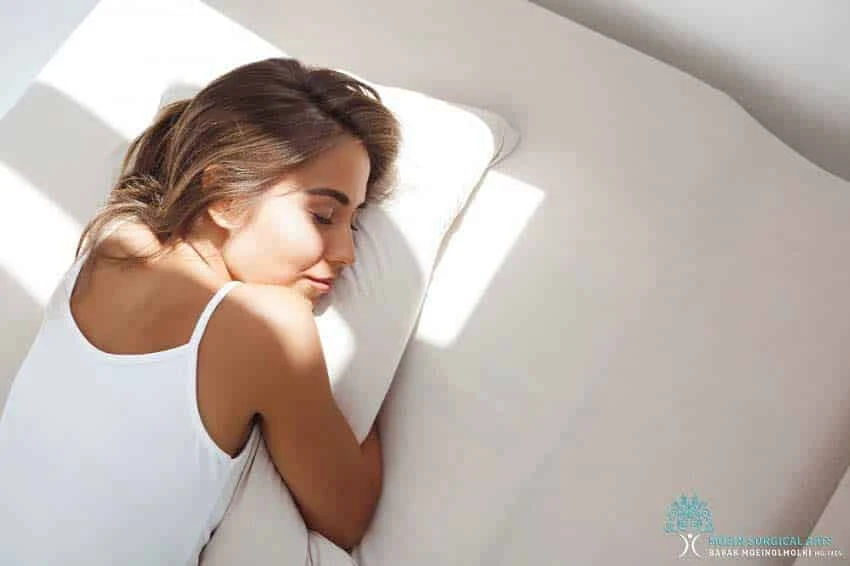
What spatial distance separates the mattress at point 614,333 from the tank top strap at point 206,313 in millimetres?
306

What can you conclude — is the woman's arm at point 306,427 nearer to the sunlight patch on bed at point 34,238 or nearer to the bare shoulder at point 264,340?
the bare shoulder at point 264,340

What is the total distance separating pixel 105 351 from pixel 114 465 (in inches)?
5.5

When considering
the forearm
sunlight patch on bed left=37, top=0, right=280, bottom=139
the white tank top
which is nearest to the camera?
the white tank top

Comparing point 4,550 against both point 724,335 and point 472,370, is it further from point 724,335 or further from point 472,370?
point 724,335

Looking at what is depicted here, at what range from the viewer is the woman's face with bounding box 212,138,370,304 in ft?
3.96

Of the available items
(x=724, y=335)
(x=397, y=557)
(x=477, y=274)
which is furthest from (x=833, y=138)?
(x=397, y=557)

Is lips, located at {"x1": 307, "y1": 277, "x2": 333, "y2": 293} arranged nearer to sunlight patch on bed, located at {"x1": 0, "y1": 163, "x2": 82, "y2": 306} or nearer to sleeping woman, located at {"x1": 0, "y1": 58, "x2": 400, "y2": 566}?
sleeping woman, located at {"x1": 0, "y1": 58, "x2": 400, "y2": 566}

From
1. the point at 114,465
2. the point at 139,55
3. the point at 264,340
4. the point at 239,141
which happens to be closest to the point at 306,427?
the point at 264,340

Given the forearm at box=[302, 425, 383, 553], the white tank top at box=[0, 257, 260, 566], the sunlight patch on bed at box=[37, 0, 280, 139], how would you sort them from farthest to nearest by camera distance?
the sunlight patch on bed at box=[37, 0, 280, 139] < the forearm at box=[302, 425, 383, 553] < the white tank top at box=[0, 257, 260, 566]

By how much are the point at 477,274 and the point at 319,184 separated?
0.30 metres

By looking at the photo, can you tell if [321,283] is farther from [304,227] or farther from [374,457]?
[374,457]

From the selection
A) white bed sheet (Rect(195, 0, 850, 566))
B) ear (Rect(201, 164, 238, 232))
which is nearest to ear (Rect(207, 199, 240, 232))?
ear (Rect(201, 164, 238, 232))

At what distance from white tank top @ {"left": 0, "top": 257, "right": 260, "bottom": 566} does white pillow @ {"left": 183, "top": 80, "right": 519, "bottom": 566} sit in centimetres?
5

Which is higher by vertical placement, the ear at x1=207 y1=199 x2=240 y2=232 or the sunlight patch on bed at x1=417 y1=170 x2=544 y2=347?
→ the sunlight patch on bed at x1=417 y1=170 x2=544 y2=347
